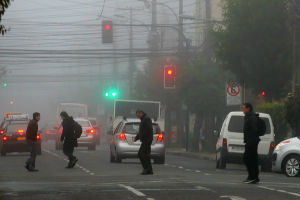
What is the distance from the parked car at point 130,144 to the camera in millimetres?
32312

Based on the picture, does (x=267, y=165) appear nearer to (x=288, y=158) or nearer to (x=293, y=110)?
(x=288, y=158)

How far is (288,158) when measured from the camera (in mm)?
26922

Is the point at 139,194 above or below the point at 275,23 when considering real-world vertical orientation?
below

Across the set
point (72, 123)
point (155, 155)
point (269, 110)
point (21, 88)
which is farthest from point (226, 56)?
point (21, 88)

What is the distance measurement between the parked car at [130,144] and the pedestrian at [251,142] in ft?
38.3

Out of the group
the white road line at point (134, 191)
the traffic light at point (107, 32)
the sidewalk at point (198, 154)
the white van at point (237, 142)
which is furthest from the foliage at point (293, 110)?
the white road line at point (134, 191)

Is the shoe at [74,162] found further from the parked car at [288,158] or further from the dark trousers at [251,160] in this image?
the dark trousers at [251,160]

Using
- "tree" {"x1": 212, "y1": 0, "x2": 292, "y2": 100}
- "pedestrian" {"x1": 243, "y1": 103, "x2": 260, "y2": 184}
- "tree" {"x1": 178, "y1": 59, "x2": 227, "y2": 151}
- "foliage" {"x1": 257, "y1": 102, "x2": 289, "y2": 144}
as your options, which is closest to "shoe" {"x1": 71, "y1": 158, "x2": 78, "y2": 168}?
"pedestrian" {"x1": 243, "y1": 103, "x2": 260, "y2": 184}

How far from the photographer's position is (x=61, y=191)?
57.9ft

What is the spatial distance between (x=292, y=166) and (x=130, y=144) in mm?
7342

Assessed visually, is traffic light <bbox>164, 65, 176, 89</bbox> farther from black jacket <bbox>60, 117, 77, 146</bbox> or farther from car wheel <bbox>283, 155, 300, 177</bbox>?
car wheel <bbox>283, 155, 300, 177</bbox>

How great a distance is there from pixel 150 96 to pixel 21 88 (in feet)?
445

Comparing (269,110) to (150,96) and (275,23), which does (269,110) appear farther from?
(150,96)

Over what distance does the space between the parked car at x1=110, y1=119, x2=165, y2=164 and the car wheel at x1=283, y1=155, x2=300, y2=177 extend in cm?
666
